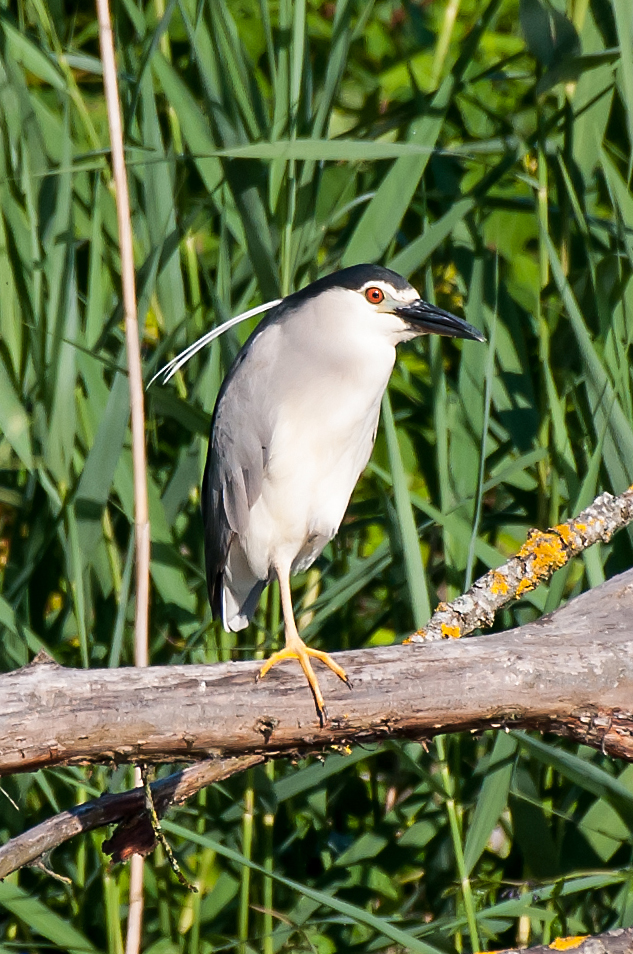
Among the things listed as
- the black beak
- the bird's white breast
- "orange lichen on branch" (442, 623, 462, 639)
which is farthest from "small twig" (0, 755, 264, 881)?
the black beak

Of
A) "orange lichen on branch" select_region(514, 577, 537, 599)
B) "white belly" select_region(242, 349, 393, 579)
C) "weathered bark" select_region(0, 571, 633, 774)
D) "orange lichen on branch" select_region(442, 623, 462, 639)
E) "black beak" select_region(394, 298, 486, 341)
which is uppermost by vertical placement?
"black beak" select_region(394, 298, 486, 341)

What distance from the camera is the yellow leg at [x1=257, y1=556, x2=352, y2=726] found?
123cm

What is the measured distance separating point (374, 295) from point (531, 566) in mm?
573

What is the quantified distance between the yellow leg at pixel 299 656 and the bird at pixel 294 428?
0.39ft

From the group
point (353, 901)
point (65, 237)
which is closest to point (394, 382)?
point (65, 237)

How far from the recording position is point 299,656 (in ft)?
4.72

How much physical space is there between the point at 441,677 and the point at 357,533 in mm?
1021

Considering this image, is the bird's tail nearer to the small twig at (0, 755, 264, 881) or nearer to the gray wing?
the gray wing

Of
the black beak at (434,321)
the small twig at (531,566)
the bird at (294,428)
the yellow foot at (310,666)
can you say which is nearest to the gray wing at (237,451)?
the bird at (294,428)

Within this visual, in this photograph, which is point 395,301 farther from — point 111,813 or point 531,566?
point 111,813

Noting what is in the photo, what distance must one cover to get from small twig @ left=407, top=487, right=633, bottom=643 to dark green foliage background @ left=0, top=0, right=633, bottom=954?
1.9 inches

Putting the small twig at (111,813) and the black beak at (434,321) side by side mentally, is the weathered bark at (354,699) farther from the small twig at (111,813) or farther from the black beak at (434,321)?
the black beak at (434,321)

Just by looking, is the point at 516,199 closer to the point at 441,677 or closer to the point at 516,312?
the point at 516,312

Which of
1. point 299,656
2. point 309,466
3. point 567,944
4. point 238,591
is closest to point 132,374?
point 299,656
